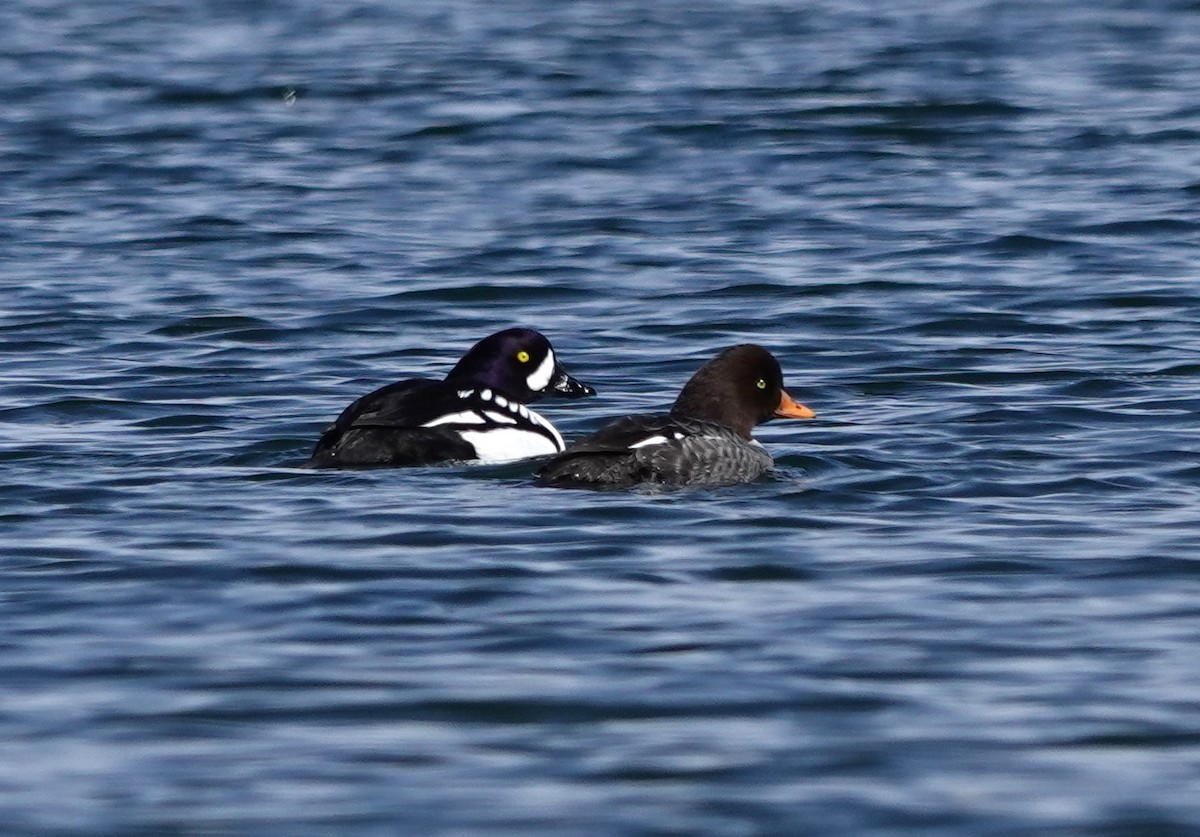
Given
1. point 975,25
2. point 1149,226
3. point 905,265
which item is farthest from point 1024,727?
point 975,25

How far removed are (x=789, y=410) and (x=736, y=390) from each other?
45 cm

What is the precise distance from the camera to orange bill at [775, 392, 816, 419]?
12531 millimetres

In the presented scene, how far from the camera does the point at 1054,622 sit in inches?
336

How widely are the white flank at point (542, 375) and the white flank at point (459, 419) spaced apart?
1.00 metres

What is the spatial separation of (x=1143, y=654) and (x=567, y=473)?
11.7 feet

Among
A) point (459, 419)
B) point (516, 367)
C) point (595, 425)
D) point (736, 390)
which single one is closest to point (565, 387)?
point (516, 367)

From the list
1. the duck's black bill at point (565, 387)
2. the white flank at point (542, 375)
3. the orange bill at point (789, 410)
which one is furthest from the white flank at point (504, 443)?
the orange bill at point (789, 410)

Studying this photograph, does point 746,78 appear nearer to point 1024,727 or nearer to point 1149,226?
point 1149,226

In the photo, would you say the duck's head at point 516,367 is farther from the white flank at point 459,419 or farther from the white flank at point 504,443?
the white flank at point 459,419

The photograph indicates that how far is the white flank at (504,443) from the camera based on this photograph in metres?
11.8

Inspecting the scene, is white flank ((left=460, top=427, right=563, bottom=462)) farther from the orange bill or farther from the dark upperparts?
the orange bill

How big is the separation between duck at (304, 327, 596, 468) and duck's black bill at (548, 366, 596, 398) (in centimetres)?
34

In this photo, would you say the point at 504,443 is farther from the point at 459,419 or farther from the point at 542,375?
the point at 542,375

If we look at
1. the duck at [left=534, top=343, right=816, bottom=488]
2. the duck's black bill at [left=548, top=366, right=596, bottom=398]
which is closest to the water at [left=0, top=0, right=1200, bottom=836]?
the duck at [left=534, top=343, right=816, bottom=488]
